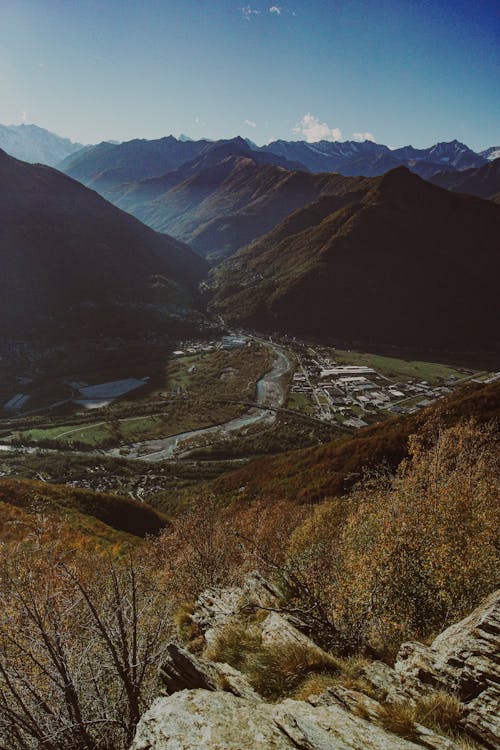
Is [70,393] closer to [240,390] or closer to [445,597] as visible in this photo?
[240,390]

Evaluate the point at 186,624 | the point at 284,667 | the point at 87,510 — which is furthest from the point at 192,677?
the point at 87,510

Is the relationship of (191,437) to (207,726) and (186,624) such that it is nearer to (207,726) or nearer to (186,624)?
(186,624)

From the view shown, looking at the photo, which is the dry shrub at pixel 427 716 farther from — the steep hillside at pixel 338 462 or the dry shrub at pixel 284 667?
the steep hillside at pixel 338 462

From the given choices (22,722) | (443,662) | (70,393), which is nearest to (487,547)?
(443,662)

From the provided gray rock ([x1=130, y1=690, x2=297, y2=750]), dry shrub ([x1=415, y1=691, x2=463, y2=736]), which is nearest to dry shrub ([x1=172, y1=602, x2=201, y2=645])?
gray rock ([x1=130, y1=690, x2=297, y2=750])

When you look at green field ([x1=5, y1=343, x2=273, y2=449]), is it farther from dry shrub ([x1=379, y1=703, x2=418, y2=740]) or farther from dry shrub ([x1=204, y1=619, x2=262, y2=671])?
dry shrub ([x1=379, y1=703, x2=418, y2=740])

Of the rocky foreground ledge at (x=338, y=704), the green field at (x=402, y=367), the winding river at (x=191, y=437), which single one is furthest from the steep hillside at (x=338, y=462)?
the green field at (x=402, y=367)
